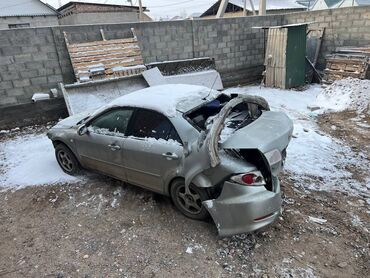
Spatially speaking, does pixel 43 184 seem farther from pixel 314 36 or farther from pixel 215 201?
pixel 314 36

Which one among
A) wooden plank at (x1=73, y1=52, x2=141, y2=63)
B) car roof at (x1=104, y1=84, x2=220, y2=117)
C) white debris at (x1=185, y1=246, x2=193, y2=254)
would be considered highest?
wooden plank at (x1=73, y1=52, x2=141, y2=63)

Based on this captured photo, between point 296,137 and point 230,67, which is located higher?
point 230,67

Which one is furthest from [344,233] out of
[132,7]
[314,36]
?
[132,7]

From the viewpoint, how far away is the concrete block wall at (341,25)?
949 cm

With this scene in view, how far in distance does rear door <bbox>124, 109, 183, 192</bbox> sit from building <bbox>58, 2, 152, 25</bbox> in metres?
20.5

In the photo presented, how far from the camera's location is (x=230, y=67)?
1080 cm

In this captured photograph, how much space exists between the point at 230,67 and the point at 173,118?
A: 780 centimetres

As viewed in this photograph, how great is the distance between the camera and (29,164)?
5.60 m

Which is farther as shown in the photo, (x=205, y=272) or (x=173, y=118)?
(x=173, y=118)

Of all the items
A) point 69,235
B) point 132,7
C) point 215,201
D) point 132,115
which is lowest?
point 69,235

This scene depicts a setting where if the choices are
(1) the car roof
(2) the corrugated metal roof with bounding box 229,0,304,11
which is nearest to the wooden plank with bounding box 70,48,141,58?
(1) the car roof

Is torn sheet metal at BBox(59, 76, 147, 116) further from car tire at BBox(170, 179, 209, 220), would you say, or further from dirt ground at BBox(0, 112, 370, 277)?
car tire at BBox(170, 179, 209, 220)

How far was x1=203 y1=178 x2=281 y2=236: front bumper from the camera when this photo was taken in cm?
301


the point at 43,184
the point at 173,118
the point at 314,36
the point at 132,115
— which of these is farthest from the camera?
the point at 314,36
